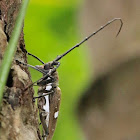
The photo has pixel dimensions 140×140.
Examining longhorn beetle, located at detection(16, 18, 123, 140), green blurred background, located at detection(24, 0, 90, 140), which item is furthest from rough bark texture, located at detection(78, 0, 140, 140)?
green blurred background, located at detection(24, 0, 90, 140)

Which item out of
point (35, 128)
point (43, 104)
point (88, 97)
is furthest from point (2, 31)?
point (88, 97)

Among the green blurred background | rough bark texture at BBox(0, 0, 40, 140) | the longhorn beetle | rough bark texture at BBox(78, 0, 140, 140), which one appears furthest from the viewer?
the green blurred background

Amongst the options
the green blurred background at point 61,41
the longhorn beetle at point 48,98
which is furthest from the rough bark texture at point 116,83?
the green blurred background at point 61,41

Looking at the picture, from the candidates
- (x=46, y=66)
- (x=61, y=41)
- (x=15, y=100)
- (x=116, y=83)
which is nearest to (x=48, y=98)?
(x=46, y=66)

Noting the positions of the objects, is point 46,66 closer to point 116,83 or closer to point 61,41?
point 116,83

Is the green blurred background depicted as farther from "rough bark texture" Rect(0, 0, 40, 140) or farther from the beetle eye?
"rough bark texture" Rect(0, 0, 40, 140)

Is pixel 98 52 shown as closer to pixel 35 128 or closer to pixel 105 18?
pixel 105 18
